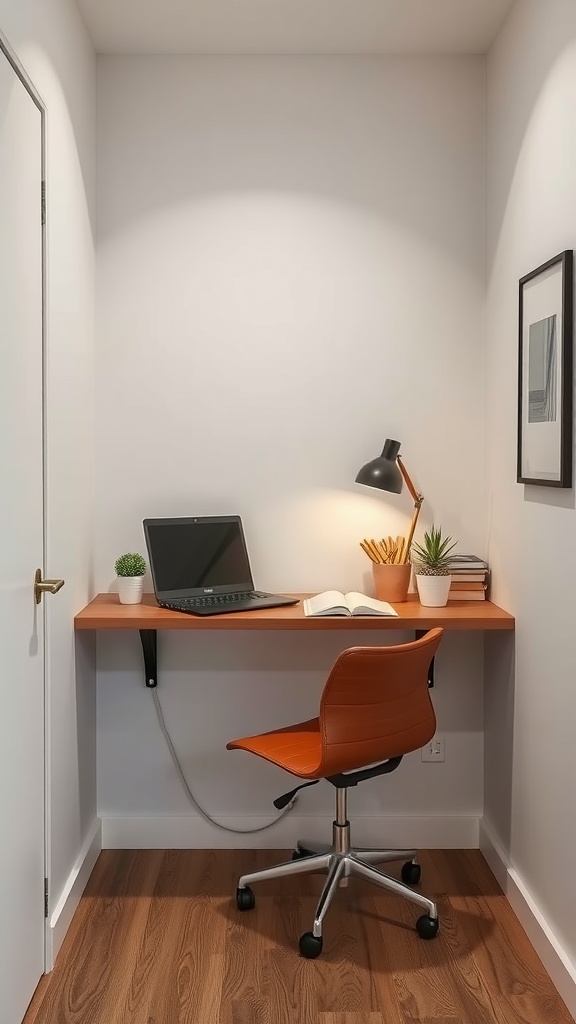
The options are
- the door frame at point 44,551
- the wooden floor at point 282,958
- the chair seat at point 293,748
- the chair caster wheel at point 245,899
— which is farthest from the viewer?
the chair caster wheel at point 245,899

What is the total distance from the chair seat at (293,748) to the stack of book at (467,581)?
0.61m

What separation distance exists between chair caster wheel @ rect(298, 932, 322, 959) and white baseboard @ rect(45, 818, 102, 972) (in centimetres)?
63

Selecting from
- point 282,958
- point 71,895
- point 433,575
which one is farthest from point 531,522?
point 71,895

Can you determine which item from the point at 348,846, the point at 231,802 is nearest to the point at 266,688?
the point at 231,802

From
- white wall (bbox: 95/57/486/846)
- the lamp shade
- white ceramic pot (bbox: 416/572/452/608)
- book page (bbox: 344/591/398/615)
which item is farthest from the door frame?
white ceramic pot (bbox: 416/572/452/608)

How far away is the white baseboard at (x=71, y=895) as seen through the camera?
2.33 m

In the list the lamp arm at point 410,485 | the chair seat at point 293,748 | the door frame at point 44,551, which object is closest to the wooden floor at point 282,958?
the door frame at point 44,551

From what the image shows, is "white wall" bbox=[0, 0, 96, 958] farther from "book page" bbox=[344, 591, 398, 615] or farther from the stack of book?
the stack of book

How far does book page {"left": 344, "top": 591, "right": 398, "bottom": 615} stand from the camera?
270 cm

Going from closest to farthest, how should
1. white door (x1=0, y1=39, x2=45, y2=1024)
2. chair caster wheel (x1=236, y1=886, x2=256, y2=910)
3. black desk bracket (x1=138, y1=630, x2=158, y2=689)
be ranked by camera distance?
white door (x1=0, y1=39, x2=45, y2=1024), chair caster wheel (x1=236, y1=886, x2=256, y2=910), black desk bracket (x1=138, y1=630, x2=158, y2=689)

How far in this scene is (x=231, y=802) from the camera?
10.2 ft

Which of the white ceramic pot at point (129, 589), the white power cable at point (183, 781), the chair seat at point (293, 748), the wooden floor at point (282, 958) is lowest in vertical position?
the wooden floor at point (282, 958)

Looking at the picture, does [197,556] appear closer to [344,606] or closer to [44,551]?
[344,606]

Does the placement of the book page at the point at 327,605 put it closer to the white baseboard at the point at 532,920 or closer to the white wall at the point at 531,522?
the white wall at the point at 531,522
